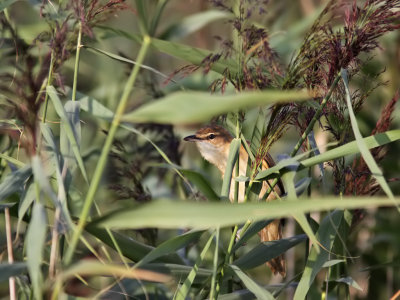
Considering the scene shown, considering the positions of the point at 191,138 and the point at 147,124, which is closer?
the point at 147,124

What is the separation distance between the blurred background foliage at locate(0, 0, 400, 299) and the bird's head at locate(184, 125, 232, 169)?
0.32 ft

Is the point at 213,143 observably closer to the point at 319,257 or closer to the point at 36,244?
the point at 319,257

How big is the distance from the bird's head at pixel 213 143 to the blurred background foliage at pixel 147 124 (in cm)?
10

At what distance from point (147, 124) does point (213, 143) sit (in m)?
0.85

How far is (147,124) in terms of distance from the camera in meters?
2.83

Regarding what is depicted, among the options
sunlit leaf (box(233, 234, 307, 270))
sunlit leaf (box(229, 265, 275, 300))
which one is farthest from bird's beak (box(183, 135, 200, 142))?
sunlit leaf (box(229, 265, 275, 300))

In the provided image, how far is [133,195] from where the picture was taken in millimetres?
2498

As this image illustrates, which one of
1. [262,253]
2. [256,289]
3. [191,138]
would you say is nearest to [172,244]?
[256,289]

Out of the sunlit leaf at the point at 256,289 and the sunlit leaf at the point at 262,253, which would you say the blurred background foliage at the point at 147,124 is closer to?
the sunlit leaf at the point at 262,253

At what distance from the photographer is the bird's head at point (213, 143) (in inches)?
141

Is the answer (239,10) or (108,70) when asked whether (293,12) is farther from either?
(239,10)

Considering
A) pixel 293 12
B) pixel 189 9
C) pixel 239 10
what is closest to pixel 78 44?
pixel 239 10

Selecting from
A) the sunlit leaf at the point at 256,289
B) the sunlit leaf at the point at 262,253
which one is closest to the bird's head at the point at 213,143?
the sunlit leaf at the point at 262,253

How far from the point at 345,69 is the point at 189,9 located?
3.36 m
